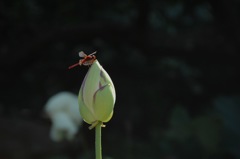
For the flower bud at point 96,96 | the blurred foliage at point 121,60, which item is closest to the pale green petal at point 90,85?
the flower bud at point 96,96

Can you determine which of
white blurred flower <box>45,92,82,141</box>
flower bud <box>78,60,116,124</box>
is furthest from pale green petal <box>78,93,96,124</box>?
white blurred flower <box>45,92,82,141</box>

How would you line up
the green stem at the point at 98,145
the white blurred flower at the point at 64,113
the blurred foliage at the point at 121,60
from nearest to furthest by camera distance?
the green stem at the point at 98,145
the white blurred flower at the point at 64,113
the blurred foliage at the point at 121,60

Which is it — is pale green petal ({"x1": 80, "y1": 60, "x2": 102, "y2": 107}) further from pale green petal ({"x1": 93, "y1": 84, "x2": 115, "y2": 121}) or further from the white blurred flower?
the white blurred flower

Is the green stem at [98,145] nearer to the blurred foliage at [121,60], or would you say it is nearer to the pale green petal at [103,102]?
the pale green petal at [103,102]

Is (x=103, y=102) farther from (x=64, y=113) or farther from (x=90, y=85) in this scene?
(x=64, y=113)

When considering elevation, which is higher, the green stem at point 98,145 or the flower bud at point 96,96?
Answer: the flower bud at point 96,96

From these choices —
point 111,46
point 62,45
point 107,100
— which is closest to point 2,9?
point 62,45

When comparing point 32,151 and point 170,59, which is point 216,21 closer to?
point 170,59

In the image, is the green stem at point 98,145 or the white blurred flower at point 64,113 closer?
the green stem at point 98,145
